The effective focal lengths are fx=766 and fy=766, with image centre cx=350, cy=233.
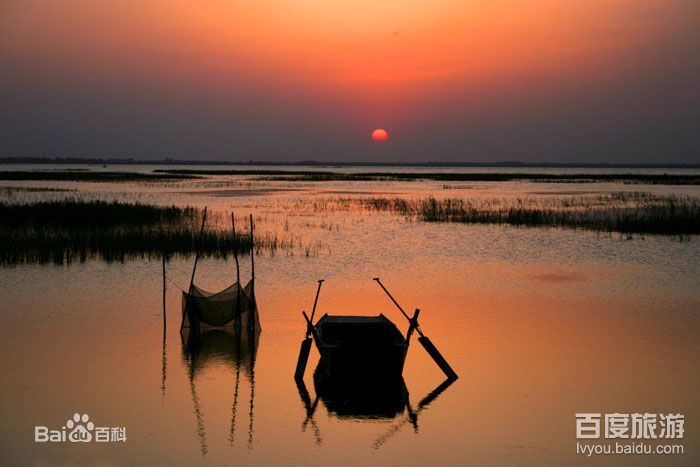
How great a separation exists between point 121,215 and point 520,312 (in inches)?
741

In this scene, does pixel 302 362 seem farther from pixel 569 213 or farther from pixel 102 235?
pixel 569 213

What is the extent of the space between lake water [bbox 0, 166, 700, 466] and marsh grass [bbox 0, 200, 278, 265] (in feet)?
3.42

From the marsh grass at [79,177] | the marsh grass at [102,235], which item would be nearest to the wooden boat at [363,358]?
the marsh grass at [102,235]

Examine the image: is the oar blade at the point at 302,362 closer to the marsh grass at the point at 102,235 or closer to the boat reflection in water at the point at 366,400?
the boat reflection in water at the point at 366,400

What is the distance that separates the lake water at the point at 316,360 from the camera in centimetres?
802

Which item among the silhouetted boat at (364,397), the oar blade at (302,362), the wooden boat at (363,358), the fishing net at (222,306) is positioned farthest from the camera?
the fishing net at (222,306)

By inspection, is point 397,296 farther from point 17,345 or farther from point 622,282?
point 17,345

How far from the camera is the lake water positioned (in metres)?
8.02

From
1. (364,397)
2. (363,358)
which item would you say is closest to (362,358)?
(363,358)

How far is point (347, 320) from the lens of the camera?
11.0 m

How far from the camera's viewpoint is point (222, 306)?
40.7 ft

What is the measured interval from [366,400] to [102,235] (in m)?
16.8

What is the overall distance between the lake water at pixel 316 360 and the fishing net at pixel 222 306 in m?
0.40

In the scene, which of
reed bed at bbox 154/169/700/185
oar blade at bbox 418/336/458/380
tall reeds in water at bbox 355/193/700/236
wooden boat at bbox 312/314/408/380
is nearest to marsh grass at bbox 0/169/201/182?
reed bed at bbox 154/169/700/185
